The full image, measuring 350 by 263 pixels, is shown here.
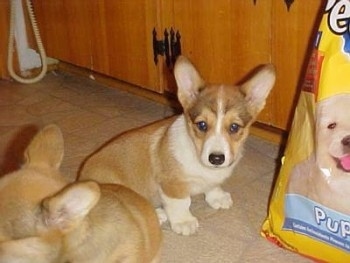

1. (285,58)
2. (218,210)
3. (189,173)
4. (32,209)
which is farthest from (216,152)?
(32,209)

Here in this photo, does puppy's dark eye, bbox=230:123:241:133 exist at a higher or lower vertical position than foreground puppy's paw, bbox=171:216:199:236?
higher

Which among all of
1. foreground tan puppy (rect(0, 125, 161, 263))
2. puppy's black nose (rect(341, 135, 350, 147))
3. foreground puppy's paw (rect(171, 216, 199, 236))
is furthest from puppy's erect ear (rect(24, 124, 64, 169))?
puppy's black nose (rect(341, 135, 350, 147))

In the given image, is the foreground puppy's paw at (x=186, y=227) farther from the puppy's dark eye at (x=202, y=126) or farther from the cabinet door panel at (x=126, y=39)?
the cabinet door panel at (x=126, y=39)

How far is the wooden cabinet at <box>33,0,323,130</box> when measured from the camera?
224 centimetres

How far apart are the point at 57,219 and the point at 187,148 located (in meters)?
0.75

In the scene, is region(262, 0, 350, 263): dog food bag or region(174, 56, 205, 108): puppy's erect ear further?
region(174, 56, 205, 108): puppy's erect ear

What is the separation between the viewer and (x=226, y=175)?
82.4 inches

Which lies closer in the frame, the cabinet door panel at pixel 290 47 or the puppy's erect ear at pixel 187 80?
the puppy's erect ear at pixel 187 80

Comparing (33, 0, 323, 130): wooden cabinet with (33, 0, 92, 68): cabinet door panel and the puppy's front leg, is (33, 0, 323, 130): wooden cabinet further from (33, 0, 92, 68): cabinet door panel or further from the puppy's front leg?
the puppy's front leg

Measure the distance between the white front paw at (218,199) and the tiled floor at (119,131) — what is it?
0.02 meters

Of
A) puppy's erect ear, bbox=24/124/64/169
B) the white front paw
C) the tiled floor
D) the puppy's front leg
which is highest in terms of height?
puppy's erect ear, bbox=24/124/64/169

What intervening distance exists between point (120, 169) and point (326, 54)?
2.41 feet

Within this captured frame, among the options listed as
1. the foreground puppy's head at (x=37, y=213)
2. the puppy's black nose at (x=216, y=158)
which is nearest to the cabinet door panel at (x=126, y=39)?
the puppy's black nose at (x=216, y=158)

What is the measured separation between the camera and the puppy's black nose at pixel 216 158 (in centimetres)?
190
